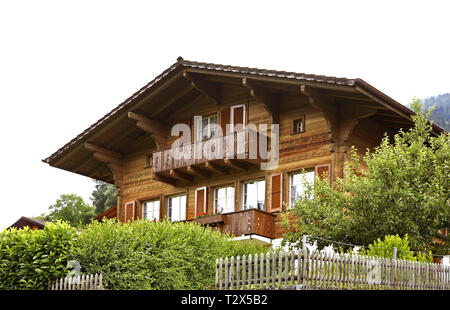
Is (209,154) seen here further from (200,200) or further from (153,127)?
(153,127)

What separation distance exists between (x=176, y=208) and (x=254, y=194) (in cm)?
425

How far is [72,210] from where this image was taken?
5938 cm

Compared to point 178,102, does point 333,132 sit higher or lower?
lower

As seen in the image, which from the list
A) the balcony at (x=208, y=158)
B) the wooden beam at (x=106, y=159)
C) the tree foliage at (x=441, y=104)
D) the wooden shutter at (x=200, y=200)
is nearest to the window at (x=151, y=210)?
the balcony at (x=208, y=158)

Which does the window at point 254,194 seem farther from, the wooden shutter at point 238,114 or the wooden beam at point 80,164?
the wooden beam at point 80,164

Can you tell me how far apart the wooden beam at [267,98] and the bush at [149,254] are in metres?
6.25

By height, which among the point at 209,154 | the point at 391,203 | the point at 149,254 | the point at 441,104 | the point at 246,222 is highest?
the point at 441,104

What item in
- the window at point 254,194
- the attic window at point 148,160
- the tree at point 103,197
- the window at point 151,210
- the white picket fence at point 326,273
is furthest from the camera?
the tree at point 103,197

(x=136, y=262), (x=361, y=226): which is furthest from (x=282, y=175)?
(x=136, y=262)

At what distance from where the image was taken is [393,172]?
76.6 ft

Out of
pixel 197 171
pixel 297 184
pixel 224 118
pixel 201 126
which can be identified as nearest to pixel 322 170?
pixel 297 184

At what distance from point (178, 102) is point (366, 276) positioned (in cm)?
1566

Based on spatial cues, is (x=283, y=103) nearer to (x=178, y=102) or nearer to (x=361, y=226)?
(x=178, y=102)

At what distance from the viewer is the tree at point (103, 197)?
63.3 m
